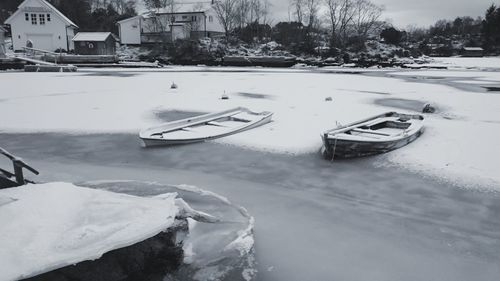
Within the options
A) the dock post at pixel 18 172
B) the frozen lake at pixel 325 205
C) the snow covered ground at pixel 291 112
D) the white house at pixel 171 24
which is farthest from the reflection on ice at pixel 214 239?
the white house at pixel 171 24

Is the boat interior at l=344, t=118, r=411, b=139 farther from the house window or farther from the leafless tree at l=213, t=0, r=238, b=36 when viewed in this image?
the leafless tree at l=213, t=0, r=238, b=36

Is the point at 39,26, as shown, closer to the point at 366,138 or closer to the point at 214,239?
the point at 366,138

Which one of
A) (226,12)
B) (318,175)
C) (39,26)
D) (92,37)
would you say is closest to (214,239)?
(318,175)

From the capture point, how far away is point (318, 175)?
21.5 ft

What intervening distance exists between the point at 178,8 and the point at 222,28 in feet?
21.1

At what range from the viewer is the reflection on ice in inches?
144

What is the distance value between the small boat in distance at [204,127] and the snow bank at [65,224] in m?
3.86

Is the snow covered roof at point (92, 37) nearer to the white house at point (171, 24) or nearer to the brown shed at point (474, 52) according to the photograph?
the white house at point (171, 24)

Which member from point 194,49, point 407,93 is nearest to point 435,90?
point 407,93

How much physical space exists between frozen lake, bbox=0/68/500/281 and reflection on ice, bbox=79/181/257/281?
157 millimetres

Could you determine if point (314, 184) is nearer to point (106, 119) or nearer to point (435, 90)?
point (106, 119)

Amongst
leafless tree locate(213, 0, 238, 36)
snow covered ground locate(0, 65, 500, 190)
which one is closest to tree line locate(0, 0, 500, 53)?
leafless tree locate(213, 0, 238, 36)

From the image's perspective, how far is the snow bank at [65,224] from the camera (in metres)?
3.12

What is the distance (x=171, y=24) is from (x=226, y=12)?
7.22 metres
